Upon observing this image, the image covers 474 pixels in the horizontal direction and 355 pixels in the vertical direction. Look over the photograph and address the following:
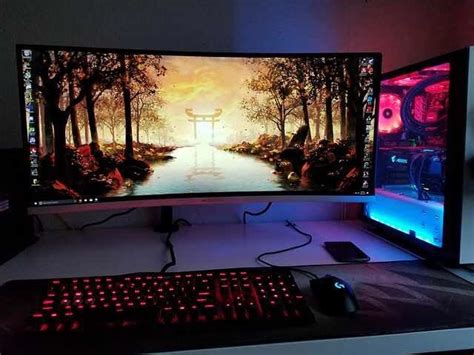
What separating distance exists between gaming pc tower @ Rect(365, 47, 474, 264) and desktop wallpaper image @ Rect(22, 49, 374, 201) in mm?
125

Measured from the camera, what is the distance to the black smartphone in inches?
34.1

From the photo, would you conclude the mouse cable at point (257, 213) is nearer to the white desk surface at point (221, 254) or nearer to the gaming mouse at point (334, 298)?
the white desk surface at point (221, 254)

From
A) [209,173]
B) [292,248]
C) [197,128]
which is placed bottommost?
[292,248]

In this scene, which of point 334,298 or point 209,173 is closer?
point 334,298

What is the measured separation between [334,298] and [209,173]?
19.5 inches

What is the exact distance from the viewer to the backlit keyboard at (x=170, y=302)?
555 millimetres

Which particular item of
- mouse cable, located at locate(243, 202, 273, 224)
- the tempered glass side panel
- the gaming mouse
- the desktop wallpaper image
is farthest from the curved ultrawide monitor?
the gaming mouse

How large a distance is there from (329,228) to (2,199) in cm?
94

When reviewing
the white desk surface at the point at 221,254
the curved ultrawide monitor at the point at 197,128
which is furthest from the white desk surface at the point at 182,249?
the curved ultrawide monitor at the point at 197,128

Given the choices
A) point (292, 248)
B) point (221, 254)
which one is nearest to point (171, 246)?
point (221, 254)

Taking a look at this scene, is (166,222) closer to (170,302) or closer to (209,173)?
(209,173)

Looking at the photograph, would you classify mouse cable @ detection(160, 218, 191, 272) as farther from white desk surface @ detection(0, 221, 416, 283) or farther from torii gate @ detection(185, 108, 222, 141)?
torii gate @ detection(185, 108, 222, 141)

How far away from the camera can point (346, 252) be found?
2.98 feet

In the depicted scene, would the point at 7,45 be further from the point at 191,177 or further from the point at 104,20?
the point at 191,177
